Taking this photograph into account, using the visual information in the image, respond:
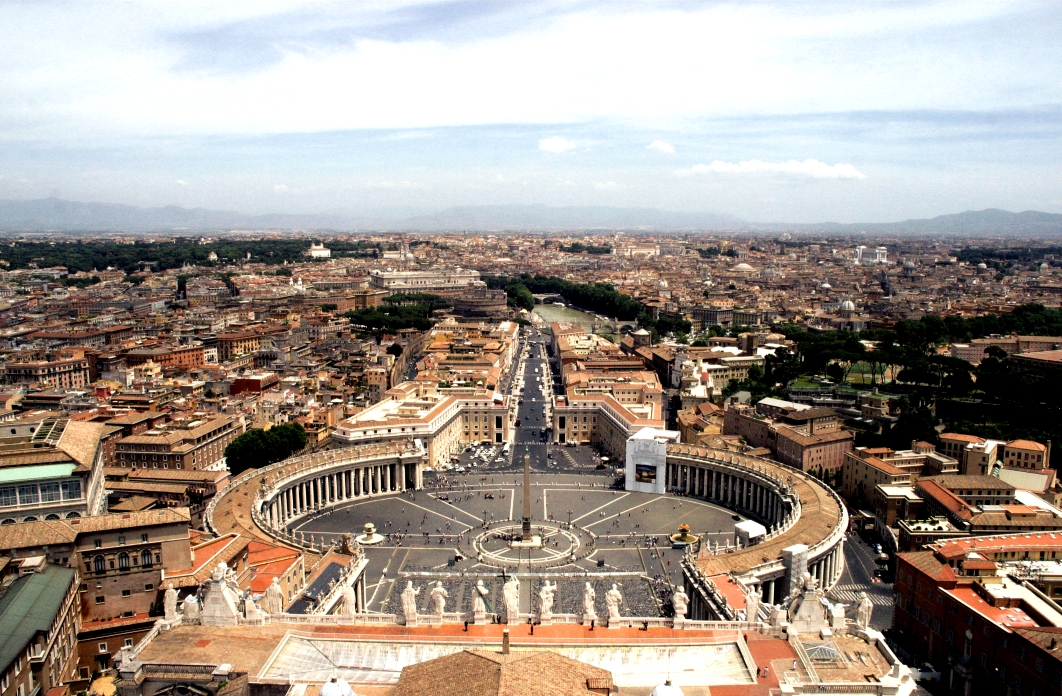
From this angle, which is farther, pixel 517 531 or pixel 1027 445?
pixel 1027 445

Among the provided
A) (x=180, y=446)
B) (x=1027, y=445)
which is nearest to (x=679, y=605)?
(x=1027, y=445)

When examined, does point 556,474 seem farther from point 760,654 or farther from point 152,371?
point 152,371

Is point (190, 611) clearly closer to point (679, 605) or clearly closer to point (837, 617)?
point (679, 605)

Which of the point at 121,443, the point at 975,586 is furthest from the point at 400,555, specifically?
the point at 975,586

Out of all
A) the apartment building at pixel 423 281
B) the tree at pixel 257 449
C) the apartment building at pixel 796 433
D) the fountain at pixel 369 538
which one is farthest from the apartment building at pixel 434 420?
the apartment building at pixel 423 281

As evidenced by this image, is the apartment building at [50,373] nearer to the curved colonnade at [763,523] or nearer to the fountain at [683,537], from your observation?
the curved colonnade at [763,523]

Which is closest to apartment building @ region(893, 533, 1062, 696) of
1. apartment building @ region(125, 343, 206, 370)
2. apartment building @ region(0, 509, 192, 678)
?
apartment building @ region(0, 509, 192, 678)

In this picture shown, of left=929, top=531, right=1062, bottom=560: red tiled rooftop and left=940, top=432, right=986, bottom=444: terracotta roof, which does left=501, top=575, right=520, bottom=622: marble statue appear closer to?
left=929, top=531, right=1062, bottom=560: red tiled rooftop

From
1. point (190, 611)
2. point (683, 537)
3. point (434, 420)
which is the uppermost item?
point (190, 611)
